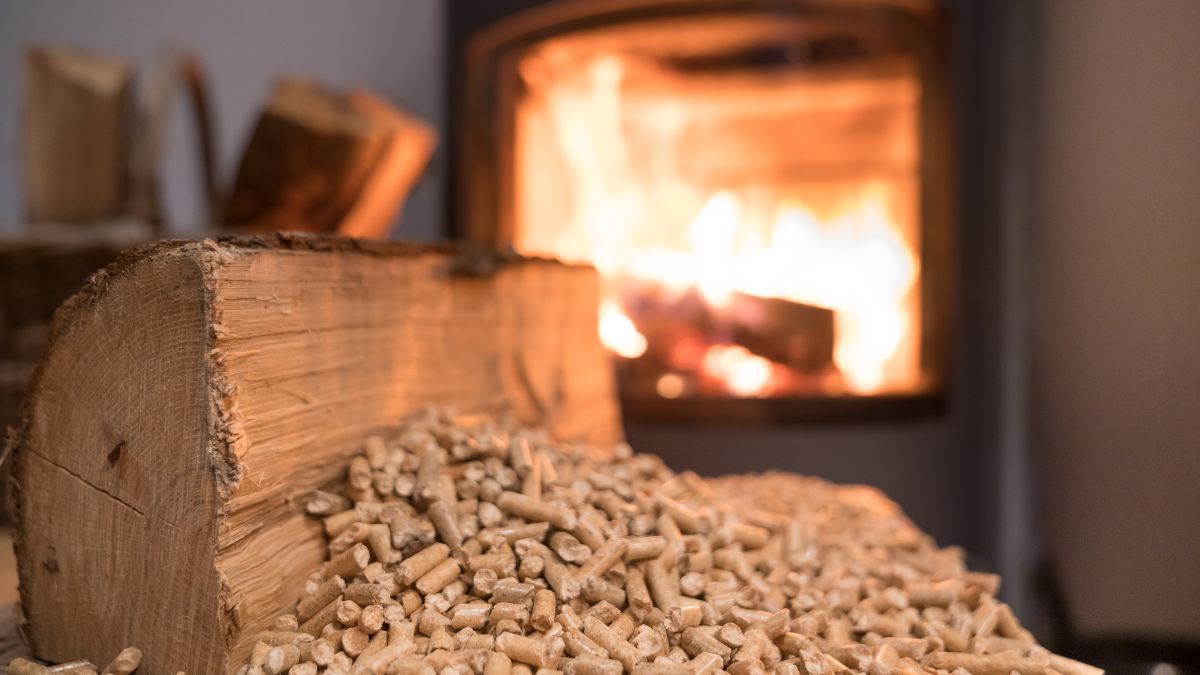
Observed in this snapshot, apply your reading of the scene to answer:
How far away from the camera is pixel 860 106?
2.39m

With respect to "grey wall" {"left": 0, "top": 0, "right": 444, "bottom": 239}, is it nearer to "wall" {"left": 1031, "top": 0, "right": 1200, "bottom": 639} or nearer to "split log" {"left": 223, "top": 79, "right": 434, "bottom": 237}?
"split log" {"left": 223, "top": 79, "right": 434, "bottom": 237}

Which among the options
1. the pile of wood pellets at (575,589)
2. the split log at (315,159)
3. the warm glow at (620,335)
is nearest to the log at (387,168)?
the split log at (315,159)

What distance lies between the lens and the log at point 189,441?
0.91 meters

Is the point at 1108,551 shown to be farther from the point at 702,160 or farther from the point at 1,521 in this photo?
the point at 1,521

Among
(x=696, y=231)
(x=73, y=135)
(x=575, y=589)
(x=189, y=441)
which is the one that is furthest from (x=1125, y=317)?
(x=73, y=135)

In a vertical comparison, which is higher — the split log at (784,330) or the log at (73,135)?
the log at (73,135)

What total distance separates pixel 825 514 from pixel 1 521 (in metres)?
1.51

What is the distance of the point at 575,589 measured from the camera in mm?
986

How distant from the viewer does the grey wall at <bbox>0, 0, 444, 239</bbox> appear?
2.92 meters

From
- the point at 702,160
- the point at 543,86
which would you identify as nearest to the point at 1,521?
the point at 543,86

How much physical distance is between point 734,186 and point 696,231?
0.55 feet

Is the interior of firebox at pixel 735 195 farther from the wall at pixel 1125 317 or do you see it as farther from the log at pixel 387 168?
the wall at pixel 1125 317

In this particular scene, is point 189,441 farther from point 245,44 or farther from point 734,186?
point 245,44

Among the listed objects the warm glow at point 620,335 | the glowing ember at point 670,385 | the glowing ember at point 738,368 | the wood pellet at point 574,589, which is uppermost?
the warm glow at point 620,335
